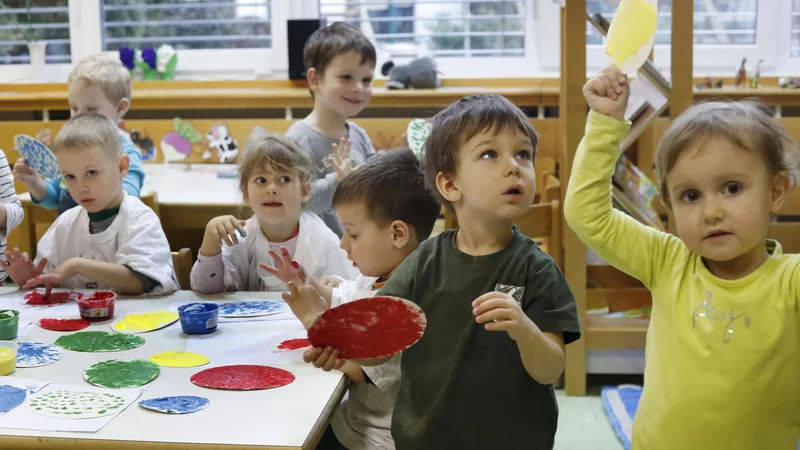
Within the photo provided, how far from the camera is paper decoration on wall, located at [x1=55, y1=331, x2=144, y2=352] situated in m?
1.68

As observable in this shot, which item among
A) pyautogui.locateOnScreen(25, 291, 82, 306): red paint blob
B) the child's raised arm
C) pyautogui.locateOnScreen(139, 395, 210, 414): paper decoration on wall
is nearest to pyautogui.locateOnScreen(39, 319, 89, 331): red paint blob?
pyautogui.locateOnScreen(25, 291, 82, 306): red paint blob

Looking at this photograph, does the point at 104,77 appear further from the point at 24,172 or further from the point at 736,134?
the point at 736,134

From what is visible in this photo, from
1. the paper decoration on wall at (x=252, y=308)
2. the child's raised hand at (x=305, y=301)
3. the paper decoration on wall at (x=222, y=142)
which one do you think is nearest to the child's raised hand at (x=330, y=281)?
the paper decoration on wall at (x=252, y=308)

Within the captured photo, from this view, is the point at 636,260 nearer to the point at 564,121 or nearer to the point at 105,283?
the point at 105,283

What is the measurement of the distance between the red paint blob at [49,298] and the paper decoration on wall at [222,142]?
7.03ft

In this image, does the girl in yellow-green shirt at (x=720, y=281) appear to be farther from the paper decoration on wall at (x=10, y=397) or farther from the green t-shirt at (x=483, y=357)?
the paper decoration on wall at (x=10, y=397)

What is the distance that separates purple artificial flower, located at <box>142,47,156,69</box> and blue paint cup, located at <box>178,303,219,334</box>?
2907mm

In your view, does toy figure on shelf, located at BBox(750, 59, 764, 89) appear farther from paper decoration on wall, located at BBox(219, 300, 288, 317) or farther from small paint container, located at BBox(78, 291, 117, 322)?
small paint container, located at BBox(78, 291, 117, 322)

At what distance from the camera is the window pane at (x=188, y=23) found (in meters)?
4.57

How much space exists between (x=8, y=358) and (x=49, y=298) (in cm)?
54

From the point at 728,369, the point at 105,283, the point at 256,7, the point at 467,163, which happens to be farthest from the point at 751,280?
the point at 256,7

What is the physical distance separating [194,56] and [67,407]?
3.47 metres

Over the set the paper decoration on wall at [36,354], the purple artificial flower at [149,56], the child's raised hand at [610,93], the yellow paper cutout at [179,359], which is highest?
the purple artificial flower at [149,56]

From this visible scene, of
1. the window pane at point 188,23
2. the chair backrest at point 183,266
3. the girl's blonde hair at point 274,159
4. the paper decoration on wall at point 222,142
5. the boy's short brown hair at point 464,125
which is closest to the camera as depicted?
the boy's short brown hair at point 464,125
